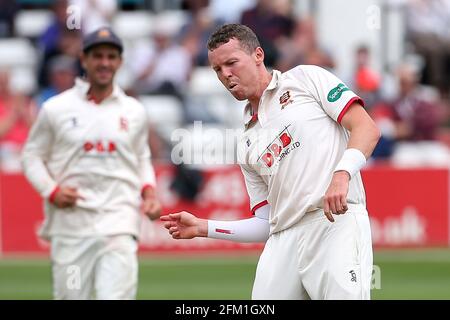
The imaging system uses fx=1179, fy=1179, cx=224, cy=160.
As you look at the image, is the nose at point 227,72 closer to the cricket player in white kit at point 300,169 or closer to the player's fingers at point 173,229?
the cricket player in white kit at point 300,169

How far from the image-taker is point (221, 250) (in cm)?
1714

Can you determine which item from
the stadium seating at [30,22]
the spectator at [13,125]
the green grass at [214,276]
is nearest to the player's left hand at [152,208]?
the green grass at [214,276]

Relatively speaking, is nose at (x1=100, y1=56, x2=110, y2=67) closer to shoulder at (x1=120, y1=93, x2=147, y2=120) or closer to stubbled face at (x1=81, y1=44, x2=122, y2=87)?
stubbled face at (x1=81, y1=44, x2=122, y2=87)

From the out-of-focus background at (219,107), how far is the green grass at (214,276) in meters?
0.03

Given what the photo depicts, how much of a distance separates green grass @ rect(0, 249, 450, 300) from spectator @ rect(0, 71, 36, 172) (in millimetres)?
1806

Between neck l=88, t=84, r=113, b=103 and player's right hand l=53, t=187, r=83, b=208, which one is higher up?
neck l=88, t=84, r=113, b=103

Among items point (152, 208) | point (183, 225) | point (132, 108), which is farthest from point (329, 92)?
point (132, 108)

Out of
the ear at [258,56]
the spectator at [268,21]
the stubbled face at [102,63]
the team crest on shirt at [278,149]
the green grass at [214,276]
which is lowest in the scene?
the green grass at [214,276]

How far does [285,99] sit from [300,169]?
0.42 m

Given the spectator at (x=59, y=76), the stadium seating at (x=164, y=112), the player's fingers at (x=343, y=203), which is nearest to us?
the player's fingers at (x=343, y=203)

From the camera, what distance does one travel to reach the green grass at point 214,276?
13398 millimetres

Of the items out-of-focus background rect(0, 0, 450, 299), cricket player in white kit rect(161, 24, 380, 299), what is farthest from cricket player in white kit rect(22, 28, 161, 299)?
out-of-focus background rect(0, 0, 450, 299)

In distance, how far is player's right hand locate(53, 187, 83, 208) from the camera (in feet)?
30.0

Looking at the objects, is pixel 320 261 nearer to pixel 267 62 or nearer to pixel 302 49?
pixel 267 62
